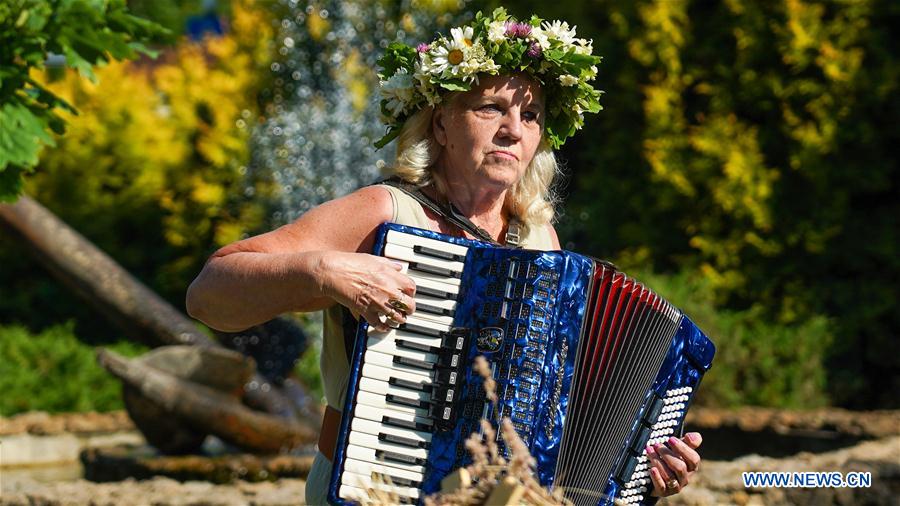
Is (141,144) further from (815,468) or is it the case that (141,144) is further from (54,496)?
(815,468)

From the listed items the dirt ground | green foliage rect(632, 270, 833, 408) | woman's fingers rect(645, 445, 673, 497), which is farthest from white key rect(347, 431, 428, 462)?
green foliage rect(632, 270, 833, 408)

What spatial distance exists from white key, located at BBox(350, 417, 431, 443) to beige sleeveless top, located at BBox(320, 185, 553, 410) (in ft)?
0.55

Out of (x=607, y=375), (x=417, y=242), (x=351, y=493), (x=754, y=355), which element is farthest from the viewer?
(x=754, y=355)

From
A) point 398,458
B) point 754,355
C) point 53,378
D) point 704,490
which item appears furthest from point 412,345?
point 53,378

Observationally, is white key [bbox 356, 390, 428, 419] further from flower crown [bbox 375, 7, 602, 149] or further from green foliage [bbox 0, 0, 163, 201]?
green foliage [bbox 0, 0, 163, 201]

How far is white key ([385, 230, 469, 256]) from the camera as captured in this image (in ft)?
8.09

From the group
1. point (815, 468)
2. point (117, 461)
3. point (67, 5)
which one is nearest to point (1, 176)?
point (67, 5)

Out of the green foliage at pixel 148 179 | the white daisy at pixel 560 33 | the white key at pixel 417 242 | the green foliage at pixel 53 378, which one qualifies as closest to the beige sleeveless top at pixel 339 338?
the white key at pixel 417 242

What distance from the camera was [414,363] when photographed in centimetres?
246

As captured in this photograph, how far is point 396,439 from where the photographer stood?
2.43 m

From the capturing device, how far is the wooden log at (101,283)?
22.3ft

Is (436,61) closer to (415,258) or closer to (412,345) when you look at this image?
(415,258)

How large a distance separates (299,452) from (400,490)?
13.0 ft

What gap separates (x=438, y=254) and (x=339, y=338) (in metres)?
0.31
